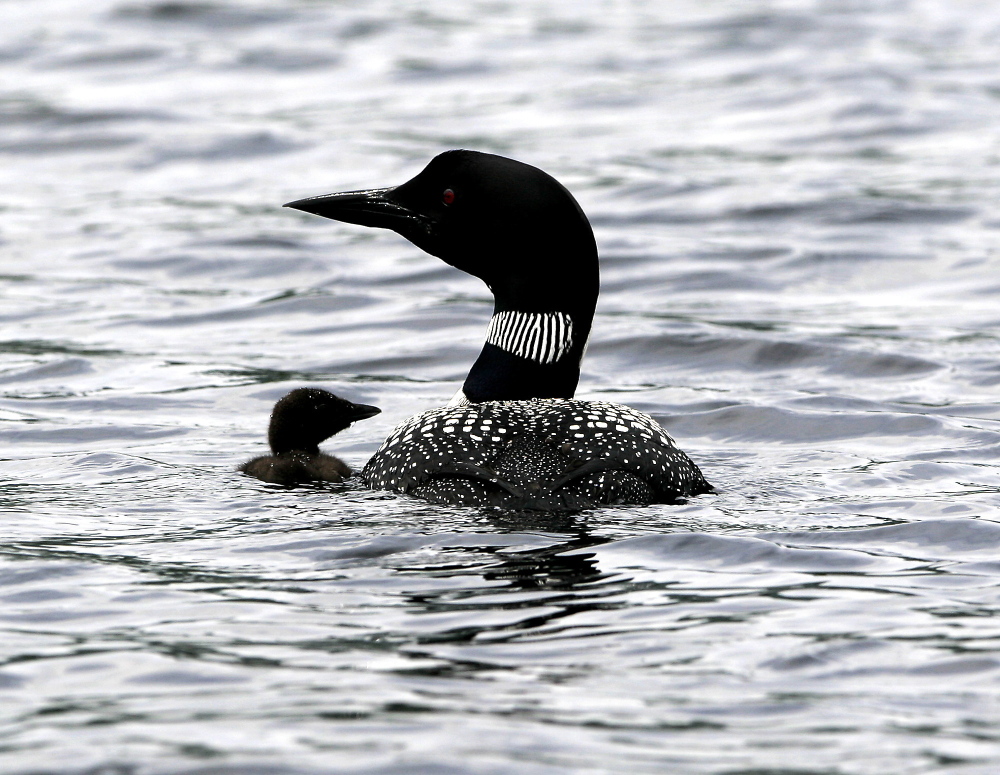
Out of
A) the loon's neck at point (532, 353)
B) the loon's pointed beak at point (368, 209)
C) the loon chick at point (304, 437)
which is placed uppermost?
the loon's pointed beak at point (368, 209)

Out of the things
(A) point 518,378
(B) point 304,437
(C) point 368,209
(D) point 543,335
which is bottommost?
(B) point 304,437

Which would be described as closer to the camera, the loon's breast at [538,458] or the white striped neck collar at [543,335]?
the loon's breast at [538,458]

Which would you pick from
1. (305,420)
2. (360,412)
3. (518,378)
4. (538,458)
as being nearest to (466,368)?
(360,412)

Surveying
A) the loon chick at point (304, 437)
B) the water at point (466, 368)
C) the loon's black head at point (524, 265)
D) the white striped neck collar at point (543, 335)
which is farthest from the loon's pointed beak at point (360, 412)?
the white striped neck collar at point (543, 335)

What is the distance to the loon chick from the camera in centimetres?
600

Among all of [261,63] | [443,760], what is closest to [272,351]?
[443,760]

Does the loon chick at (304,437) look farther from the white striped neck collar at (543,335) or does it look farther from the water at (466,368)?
the white striped neck collar at (543,335)

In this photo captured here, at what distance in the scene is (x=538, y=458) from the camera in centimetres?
518

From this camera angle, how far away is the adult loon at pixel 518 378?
204 inches

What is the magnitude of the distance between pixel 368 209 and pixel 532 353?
83 cm

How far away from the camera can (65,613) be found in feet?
14.6

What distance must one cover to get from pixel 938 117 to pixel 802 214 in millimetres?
3177

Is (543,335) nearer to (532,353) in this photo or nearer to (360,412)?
(532,353)

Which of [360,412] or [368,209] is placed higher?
[368,209]
